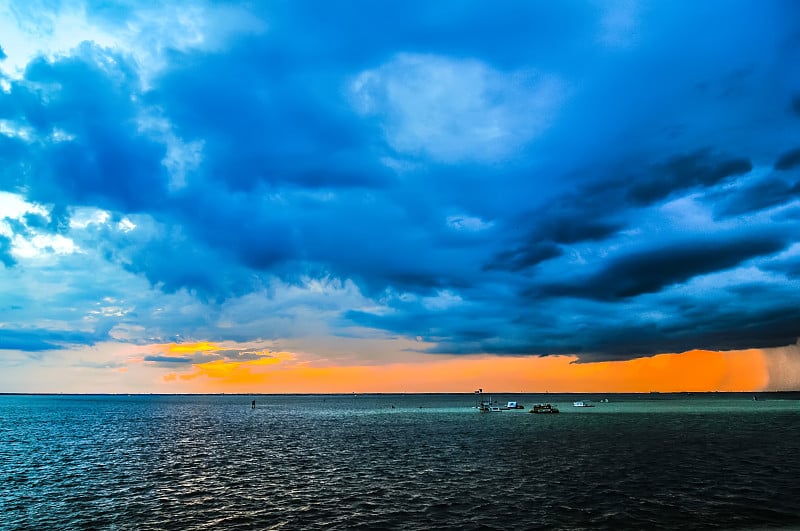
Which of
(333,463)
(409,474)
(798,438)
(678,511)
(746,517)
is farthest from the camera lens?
(798,438)

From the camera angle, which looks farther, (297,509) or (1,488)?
(1,488)

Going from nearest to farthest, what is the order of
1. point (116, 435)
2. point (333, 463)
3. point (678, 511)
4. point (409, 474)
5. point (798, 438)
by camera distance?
1. point (678, 511)
2. point (409, 474)
3. point (333, 463)
4. point (798, 438)
5. point (116, 435)

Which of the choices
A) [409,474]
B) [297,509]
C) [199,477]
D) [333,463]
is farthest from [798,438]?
[199,477]

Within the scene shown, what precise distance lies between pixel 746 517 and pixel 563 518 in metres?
12.3

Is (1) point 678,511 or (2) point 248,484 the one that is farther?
(2) point 248,484

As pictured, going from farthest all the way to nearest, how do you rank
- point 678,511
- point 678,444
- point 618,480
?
point 678,444
point 618,480
point 678,511

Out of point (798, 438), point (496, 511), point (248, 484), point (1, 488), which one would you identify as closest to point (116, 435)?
point (1, 488)

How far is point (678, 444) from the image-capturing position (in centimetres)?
7800

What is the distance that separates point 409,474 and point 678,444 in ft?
161

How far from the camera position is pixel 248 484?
5053cm

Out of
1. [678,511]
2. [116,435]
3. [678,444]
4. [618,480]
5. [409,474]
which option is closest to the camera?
[678,511]

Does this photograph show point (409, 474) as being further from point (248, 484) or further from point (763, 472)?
point (763, 472)

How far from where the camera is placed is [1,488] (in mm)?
49750

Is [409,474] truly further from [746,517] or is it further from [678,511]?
[746,517]
